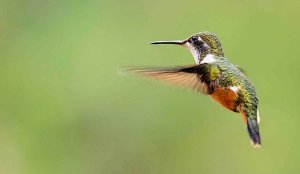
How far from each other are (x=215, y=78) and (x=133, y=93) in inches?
100

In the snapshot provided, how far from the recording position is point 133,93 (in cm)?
407

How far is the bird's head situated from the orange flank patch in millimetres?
117

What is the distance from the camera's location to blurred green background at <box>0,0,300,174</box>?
3.80 m

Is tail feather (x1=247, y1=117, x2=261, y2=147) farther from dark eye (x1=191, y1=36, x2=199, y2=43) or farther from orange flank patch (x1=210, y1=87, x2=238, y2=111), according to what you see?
dark eye (x1=191, y1=36, x2=199, y2=43)

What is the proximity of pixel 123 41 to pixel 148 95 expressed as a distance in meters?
0.46

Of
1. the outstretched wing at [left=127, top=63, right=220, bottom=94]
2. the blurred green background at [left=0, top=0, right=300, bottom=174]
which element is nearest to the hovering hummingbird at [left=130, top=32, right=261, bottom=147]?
the outstretched wing at [left=127, top=63, right=220, bottom=94]

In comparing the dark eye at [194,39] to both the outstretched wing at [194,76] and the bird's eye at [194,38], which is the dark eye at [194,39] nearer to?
the bird's eye at [194,38]

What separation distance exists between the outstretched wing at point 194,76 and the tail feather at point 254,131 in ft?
0.36

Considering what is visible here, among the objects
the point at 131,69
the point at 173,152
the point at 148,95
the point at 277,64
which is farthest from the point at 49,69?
the point at 131,69

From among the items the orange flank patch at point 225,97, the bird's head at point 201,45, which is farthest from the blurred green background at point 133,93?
the orange flank patch at point 225,97

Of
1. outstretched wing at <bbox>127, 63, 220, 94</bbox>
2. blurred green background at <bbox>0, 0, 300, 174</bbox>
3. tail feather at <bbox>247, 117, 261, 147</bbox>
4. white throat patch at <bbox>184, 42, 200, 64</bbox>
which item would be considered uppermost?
white throat patch at <bbox>184, 42, 200, 64</bbox>

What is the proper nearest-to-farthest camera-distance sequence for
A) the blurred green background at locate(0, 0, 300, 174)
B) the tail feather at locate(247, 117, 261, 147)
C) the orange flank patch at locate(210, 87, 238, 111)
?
the tail feather at locate(247, 117, 261, 147)
the orange flank patch at locate(210, 87, 238, 111)
the blurred green background at locate(0, 0, 300, 174)

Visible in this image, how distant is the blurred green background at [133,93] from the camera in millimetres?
3799

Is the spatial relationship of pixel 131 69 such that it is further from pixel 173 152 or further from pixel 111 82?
pixel 111 82
